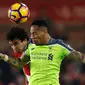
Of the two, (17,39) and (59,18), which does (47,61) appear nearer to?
(17,39)

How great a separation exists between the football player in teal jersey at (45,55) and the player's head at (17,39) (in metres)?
0.50

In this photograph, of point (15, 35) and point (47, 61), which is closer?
point (47, 61)

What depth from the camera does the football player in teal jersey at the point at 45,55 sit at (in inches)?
197

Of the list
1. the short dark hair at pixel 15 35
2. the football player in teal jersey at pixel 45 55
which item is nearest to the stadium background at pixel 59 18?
the short dark hair at pixel 15 35

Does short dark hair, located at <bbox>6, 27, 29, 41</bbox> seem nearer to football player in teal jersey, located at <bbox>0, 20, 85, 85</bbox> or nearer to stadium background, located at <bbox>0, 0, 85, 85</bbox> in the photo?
football player in teal jersey, located at <bbox>0, 20, 85, 85</bbox>

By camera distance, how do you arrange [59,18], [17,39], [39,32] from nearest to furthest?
[39,32] → [17,39] → [59,18]

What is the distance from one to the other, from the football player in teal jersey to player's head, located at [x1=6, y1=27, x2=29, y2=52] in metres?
0.50

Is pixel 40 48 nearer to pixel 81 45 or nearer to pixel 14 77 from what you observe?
pixel 14 77

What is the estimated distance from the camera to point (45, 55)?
5.05 meters

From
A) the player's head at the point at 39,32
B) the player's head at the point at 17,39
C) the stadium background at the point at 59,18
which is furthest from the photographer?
the stadium background at the point at 59,18

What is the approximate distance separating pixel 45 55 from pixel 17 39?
656mm

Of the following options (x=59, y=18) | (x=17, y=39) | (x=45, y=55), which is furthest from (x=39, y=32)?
(x=59, y=18)

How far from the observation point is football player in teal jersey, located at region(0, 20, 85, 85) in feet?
16.4

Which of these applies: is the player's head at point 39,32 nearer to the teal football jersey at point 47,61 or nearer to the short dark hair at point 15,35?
the teal football jersey at point 47,61
